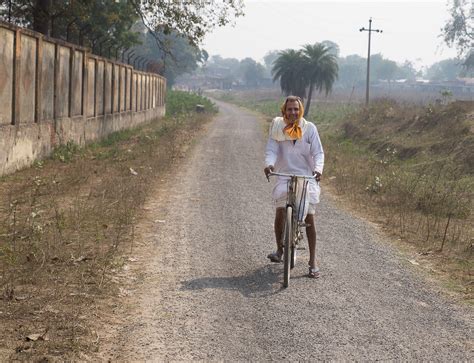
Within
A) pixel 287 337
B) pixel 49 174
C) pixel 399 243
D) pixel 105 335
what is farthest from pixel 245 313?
pixel 49 174

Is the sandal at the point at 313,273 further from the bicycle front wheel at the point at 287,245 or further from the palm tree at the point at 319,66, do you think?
the palm tree at the point at 319,66

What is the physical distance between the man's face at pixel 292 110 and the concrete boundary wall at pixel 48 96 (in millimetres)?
7235

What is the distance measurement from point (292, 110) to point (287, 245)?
1.40m

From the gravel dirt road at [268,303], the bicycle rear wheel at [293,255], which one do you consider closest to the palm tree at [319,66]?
the gravel dirt road at [268,303]

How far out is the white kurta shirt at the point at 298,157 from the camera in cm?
642

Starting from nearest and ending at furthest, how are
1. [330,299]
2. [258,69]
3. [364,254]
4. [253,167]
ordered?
[330,299] < [364,254] < [253,167] < [258,69]

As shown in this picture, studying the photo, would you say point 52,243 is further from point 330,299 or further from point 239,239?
point 330,299

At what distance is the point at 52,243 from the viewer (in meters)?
7.09

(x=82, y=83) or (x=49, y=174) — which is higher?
(x=82, y=83)

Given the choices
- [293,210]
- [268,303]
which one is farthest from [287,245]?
[268,303]

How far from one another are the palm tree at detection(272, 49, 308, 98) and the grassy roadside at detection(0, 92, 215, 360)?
125 feet

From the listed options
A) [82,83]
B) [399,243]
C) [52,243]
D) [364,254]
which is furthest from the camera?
[82,83]

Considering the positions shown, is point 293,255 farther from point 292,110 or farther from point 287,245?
point 292,110

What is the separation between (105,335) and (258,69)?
18536 centimetres
